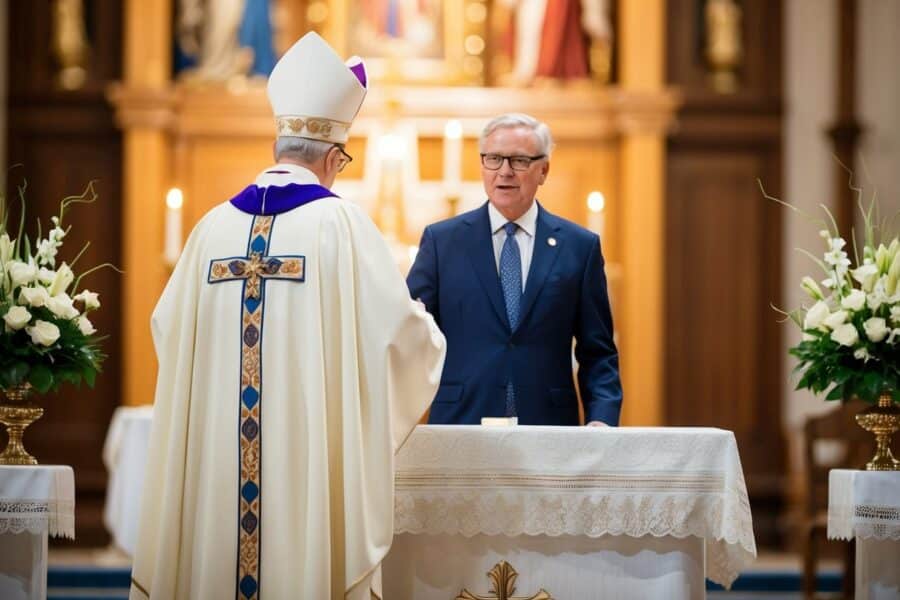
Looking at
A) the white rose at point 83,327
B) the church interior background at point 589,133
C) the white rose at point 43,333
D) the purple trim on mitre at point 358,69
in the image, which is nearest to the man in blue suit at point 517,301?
the purple trim on mitre at point 358,69

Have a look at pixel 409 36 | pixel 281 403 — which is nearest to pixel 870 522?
pixel 281 403

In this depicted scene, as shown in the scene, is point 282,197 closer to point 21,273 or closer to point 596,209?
point 21,273

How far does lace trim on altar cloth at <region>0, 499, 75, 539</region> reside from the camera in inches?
178

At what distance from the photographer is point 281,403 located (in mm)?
4012

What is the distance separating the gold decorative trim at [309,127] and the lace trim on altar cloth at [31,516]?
53.9 inches

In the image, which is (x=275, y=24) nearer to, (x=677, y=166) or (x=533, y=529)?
(x=677, y=166)

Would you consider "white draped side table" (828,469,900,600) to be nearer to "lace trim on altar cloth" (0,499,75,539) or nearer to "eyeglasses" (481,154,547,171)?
"eyeglasses" (481,154,547,171)

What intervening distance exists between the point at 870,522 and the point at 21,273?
2.81 m

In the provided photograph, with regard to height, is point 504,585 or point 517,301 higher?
point 517,301

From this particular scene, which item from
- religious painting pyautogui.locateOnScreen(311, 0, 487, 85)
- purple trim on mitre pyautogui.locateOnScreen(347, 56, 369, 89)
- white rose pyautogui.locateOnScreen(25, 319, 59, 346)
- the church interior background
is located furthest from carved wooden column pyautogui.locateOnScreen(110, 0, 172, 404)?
purple trim on mitre pyautogui.locateOnScreen(347, 56, 369, 89)

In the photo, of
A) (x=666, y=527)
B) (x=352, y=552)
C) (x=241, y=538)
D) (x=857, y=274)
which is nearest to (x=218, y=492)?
(x=241, y=538)

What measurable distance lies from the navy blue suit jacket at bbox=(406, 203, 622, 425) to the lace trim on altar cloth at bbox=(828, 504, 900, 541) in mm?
780

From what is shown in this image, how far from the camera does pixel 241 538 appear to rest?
13.1 ft

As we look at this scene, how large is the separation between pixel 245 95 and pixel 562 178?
6.86ft
